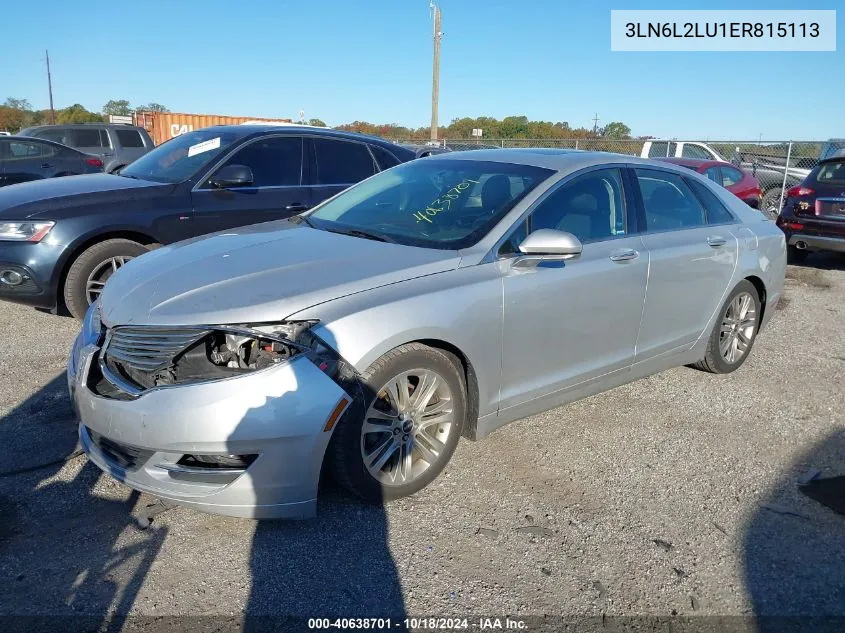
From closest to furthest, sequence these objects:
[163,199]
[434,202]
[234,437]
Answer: [234,437], [434,202], [163,199]

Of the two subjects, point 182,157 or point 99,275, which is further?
point 182,157

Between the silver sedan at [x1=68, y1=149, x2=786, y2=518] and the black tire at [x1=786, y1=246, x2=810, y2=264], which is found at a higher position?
the silver sedan at [x1=68, y1=149, x2=786, y2=518]

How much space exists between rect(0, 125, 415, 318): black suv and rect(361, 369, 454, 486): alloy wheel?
11.0 feet

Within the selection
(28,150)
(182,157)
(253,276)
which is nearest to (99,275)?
(182,157)

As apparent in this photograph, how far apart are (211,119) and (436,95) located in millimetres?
10507

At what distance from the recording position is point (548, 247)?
3453 millimetres

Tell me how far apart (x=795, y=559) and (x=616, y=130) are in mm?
40025

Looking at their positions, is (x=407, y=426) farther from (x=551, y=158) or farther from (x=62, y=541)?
(x=551, y=158)

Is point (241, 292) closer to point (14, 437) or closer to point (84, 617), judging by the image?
point (84, 617)

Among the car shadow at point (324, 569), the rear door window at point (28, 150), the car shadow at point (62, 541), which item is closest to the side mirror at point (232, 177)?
the car shadow at point (62, 541)

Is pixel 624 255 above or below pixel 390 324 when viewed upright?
above

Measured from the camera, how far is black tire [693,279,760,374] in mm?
4961

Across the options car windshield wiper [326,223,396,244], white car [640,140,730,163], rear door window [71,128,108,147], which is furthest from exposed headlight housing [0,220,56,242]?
white car [640,140,730,163]

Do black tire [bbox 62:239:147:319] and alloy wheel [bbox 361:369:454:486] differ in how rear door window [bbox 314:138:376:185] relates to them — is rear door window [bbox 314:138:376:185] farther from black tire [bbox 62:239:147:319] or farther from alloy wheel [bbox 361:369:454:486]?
alloy wheel [bbox 361:369:454:486]
